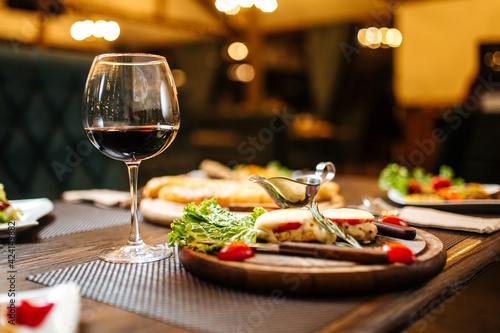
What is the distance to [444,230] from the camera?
1082 millimetres

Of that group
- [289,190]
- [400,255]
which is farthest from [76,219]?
[400,255]

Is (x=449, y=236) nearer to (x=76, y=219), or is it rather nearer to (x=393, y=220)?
(x=393, y=220)

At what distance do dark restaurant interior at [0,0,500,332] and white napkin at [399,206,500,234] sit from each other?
45 centimetres

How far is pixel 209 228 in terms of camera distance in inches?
35.0

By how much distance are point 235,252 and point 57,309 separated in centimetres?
28

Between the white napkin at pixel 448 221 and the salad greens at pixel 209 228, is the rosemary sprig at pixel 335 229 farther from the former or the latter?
the white napkin at pixel 448 221

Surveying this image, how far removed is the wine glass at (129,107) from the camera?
34.2 inches

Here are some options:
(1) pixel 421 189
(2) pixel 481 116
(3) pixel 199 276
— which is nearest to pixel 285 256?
(3) pixel 199 276

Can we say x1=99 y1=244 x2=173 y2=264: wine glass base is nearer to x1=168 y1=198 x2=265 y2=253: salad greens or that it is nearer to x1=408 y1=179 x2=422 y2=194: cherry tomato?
x1=168 y1=198 x2=265 y2=253: salad greens

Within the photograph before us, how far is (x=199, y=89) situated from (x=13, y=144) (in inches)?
411

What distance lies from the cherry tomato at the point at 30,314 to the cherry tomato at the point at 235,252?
27 centimetres

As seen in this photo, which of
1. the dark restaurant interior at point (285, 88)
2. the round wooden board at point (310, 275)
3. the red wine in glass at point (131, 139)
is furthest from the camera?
the dark restaurant interior at point (285, 88)

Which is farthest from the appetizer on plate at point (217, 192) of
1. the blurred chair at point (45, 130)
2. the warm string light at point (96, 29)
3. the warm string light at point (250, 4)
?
the warm string light at point (96, 29)

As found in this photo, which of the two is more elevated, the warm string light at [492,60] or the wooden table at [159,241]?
the warm string light at [492,60]
